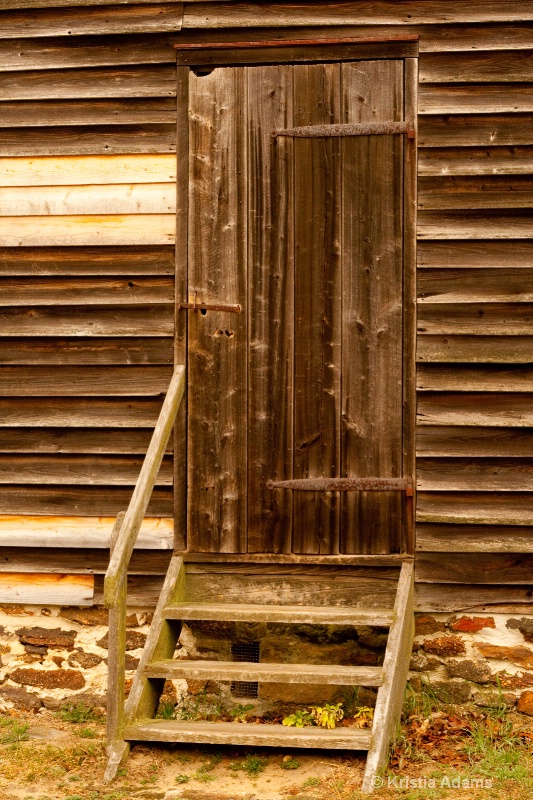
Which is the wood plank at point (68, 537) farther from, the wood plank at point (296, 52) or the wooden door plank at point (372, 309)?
the wood plank at point (296, 52)

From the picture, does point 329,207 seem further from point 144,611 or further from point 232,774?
point 232,774

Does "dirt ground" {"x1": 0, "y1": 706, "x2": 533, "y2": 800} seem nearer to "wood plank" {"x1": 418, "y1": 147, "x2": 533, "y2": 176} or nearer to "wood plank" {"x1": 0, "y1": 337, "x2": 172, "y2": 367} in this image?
"wood plank" {"x1": 0, "y1": 337, "x2": 172, "y2": 367}

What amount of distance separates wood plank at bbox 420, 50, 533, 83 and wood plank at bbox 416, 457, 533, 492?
6.28 feet

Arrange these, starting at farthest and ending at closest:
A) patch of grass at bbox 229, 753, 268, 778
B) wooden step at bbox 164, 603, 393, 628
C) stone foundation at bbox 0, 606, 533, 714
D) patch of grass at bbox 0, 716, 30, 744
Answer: stone foundation at bbox 0, 606, 533, 714
patch of grass at bbox 0, 716, 30, 744
wooden step at bbox 164, 603, 393, 628
patch of grass at bbox 229, 753, 268, 778

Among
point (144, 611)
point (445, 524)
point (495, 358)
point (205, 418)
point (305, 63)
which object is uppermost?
point (305, 63)

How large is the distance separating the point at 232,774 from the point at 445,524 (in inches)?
63.6

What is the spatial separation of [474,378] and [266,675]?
1.80 metres

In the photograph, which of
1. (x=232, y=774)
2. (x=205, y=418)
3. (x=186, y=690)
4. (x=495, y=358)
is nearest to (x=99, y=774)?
(x=232, y=774)

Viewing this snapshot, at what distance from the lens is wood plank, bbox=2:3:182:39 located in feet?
16.8

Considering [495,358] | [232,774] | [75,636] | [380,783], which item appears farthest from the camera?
[75,636]

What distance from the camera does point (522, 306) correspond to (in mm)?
4891

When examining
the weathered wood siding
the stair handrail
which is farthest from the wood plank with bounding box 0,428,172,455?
the stair handrail

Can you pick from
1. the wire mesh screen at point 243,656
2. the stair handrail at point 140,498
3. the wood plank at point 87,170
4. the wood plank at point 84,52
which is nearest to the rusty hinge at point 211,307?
the stair handrail at point 140,498

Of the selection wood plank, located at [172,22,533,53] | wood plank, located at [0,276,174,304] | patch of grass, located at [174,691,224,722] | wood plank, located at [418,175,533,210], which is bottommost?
patch of grass, located at [174,691,224,722]
